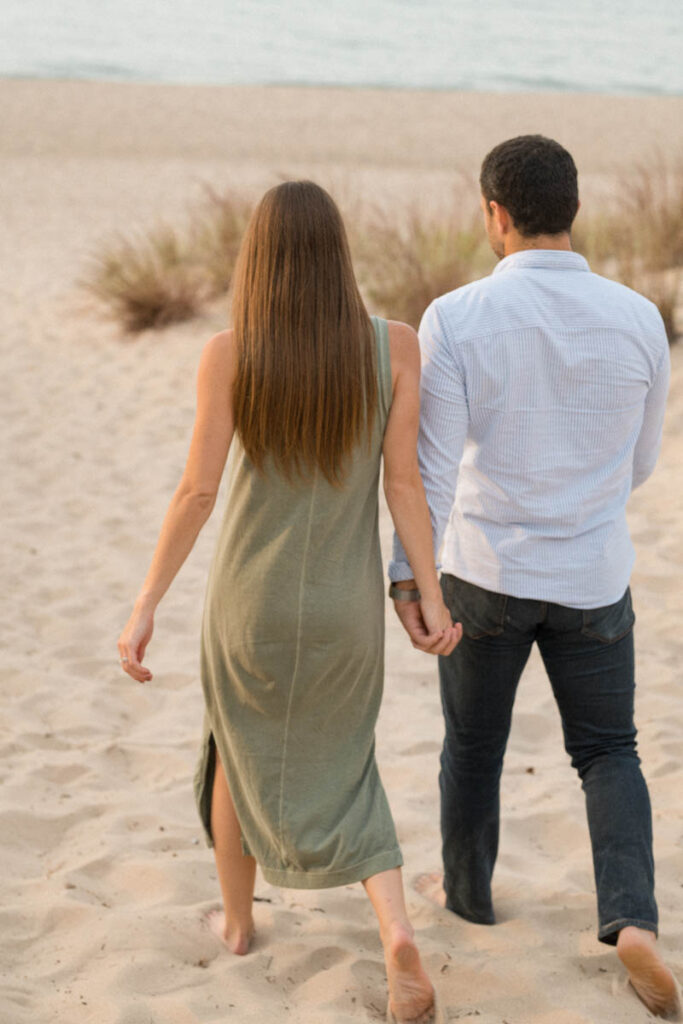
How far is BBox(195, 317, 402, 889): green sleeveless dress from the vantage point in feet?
6.88

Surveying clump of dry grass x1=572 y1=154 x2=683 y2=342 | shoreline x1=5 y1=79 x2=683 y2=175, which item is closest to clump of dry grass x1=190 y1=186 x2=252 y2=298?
clump of dry grass x1=572 y1=154 x2=683 y2=342

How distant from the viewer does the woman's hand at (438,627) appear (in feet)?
7.04

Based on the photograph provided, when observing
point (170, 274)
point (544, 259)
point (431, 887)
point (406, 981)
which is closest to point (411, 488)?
point (544, 259)

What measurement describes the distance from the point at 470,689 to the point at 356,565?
0.40 meters

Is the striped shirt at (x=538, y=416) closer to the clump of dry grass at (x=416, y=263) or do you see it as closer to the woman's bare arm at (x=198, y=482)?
the woman's bare arm at (x=198, y=482)

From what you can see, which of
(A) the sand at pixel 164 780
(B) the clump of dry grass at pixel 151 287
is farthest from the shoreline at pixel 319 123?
(A) the sand at pixel 164 780

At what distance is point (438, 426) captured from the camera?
215 centimetres

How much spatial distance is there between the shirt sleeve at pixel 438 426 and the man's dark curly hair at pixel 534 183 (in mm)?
242

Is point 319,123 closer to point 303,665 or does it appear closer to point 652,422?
point 652,422

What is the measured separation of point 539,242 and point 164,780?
1.99 meters

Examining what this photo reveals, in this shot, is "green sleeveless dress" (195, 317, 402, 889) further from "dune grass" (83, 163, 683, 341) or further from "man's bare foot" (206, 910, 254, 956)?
"dune grass" (83, 163, 683, 341)

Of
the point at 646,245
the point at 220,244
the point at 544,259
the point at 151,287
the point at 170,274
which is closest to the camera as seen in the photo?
the point at 544,259

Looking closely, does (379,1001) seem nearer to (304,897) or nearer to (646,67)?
(304,897)

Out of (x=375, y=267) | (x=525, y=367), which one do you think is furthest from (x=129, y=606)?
(x=375, y=267)
